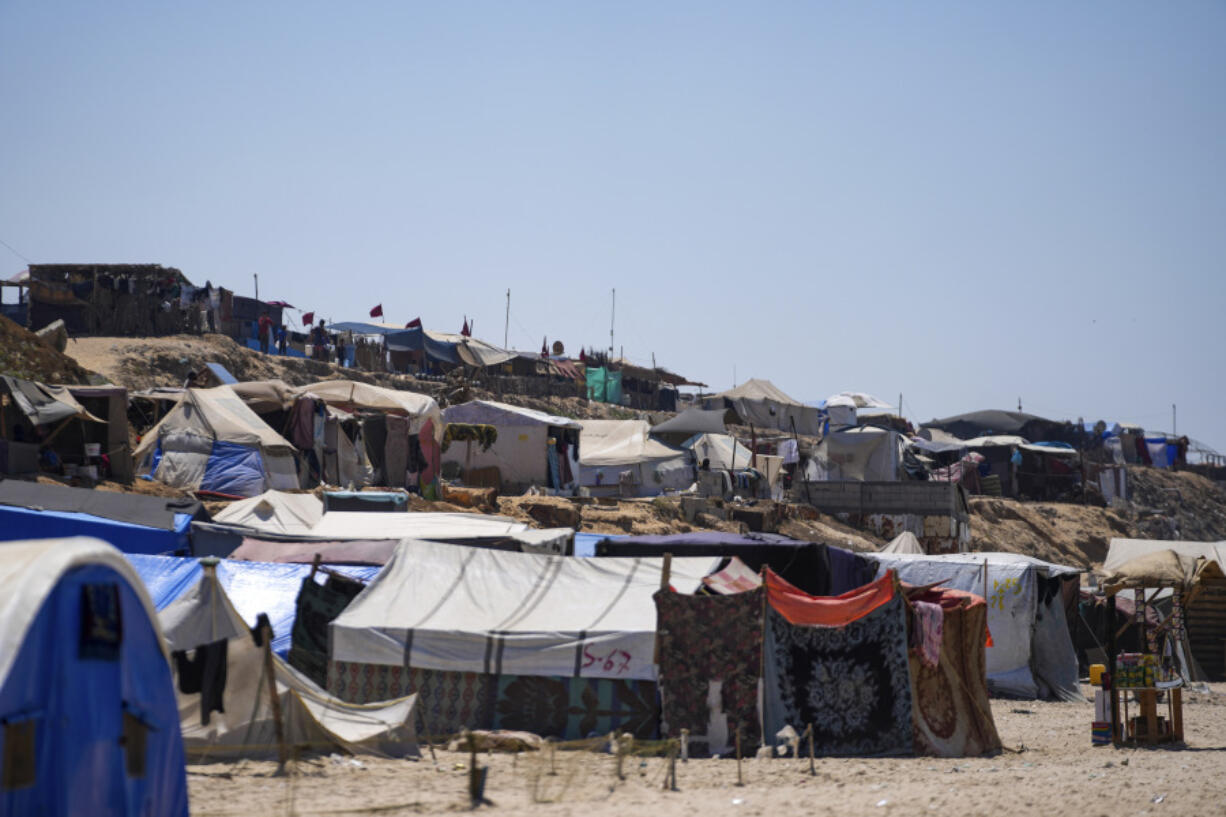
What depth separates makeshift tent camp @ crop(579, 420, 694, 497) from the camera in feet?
111

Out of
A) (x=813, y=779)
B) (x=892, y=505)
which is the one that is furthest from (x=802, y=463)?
(x=813, y=779)

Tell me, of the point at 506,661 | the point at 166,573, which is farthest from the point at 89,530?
the point at 506,661

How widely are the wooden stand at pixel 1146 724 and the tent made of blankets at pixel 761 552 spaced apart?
404 cm

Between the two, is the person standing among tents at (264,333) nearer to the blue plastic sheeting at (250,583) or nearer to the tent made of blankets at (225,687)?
the blue plastic sheeting at (250,583)

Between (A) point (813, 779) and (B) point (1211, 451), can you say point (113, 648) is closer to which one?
(A) point (813, 779)

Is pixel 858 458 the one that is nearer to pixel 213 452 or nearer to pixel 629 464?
pixel 629 464

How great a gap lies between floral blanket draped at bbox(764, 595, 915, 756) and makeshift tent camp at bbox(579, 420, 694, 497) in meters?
21.0

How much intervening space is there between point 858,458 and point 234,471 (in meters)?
20.9

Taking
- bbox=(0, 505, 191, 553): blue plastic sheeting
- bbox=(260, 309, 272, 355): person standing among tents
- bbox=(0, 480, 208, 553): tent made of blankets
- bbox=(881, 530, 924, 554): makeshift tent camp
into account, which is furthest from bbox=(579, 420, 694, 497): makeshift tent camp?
bbox=(0, 505, 191, 553): blue plastic sheeting

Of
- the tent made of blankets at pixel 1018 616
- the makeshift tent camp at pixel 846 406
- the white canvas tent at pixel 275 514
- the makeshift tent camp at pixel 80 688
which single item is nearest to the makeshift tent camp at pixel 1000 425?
the makeshift tent camp at pixel 846 406

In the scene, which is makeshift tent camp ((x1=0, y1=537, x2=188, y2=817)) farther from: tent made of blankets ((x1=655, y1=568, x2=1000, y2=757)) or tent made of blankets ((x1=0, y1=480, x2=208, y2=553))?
tent made of blankets ((x1=0, y1=480, x2=208, y2=553))

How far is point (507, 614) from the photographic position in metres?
12.7

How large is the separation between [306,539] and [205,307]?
1025 inches

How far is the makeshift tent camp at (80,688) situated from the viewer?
5.48 meters
